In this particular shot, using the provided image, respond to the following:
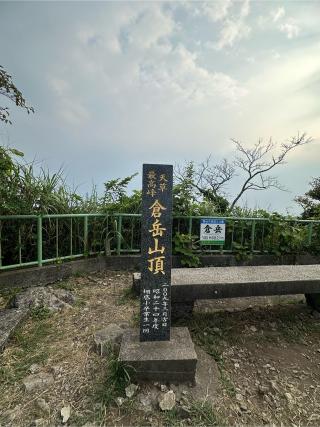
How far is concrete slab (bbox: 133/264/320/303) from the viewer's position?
3256 millimetres

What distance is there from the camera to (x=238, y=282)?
3355 millimetres

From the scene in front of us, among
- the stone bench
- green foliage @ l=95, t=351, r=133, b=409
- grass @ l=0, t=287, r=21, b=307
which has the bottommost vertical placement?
green foliage @ l=95, t=351, r=133, b=409

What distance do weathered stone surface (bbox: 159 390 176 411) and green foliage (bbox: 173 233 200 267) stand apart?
3.25 metres

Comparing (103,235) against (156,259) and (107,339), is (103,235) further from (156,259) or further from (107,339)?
(156,259)

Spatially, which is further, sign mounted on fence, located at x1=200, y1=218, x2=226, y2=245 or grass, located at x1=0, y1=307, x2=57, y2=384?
sign mounted on fence, located at x1=200, y1=218, x2=226, y2=245

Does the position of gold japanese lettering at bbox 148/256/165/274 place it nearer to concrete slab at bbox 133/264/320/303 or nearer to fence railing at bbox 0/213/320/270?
concrete slab at bbox 133/264/320/303

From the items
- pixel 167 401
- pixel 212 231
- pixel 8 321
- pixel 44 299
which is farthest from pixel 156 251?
pixel 212 231

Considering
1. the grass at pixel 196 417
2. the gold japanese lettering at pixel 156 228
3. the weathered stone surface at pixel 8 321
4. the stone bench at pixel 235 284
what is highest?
the gold japanese lettering at pixel 156 228

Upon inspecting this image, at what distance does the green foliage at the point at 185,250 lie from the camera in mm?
5504

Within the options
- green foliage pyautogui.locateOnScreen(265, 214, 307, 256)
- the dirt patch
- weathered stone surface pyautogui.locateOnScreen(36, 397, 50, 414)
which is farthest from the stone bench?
green foliage pyautogui.locateOnScreen(265, 214, 307, 256)

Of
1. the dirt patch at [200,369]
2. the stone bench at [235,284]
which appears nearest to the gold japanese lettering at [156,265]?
the stone bench at [235,284]

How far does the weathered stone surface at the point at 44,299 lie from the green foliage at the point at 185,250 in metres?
2.20

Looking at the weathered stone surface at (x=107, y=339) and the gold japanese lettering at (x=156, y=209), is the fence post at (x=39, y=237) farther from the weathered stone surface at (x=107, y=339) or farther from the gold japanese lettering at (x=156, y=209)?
the gold japanese lettering at (x=156, y=209)

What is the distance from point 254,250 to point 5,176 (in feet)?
16.4
